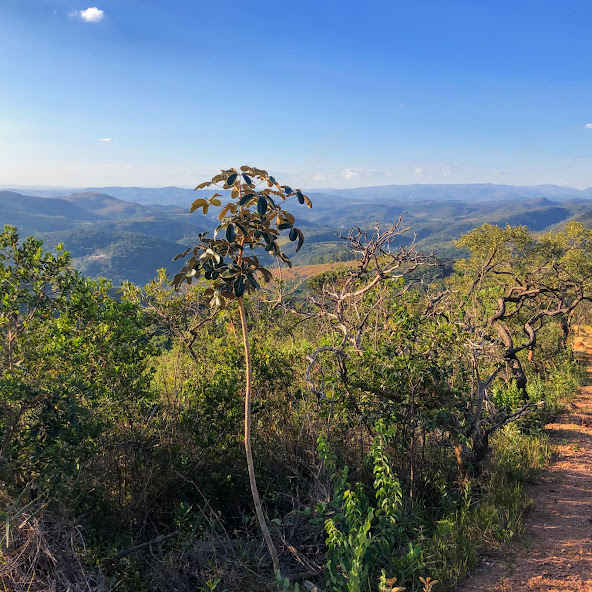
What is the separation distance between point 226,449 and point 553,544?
3597 millimetres

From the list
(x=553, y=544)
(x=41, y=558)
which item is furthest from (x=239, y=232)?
(x=553, y=544)

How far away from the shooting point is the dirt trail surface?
136 inches

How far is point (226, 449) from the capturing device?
4746 millimetres

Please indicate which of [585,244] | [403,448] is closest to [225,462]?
[403,448]

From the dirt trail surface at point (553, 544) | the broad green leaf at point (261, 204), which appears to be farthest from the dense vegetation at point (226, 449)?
the broad green leaf at point (261, 204)

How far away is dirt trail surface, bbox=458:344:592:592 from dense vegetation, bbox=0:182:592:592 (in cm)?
19

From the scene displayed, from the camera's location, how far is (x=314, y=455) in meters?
4.62

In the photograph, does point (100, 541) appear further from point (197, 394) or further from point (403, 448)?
point (403, 448)

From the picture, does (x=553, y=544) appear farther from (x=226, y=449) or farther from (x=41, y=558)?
(x=41, y=558)

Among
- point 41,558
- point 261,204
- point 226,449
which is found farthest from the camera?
point 226,449

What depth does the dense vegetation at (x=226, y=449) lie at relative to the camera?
11.2 feet

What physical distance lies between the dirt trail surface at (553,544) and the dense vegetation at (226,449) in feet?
0.61

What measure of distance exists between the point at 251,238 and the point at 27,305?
3.46m

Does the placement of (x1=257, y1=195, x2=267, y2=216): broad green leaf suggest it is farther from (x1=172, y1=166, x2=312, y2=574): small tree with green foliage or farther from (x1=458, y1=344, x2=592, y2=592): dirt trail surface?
(x1=458, y1=344, x2=592, y2=592): dirt trail surface
